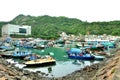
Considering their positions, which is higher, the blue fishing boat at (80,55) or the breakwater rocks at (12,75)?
the breakwater rocks at (12,75)

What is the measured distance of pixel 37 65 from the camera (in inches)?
1781

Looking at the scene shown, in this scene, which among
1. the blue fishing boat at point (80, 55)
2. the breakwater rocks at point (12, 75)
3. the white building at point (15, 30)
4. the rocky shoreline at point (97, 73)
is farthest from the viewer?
the white building at point (15, 30)

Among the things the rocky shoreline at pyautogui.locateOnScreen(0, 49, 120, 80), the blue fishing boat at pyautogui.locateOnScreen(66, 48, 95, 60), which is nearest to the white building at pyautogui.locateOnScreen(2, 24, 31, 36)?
the blue fishing boat at pyautogui.locateOnScreen(66, 48, 95, 60)

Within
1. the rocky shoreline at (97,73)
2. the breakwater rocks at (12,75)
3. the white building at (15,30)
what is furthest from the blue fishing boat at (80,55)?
the white building at (15,30)

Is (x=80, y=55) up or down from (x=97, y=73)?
down

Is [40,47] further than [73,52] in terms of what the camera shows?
Yes

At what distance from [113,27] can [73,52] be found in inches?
3751

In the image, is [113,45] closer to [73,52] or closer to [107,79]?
[73,52]

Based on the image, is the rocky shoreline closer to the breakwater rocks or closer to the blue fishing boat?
the breakwater rocks

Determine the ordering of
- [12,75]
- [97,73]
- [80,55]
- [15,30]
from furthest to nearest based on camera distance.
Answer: [15,30] → [80,55] → [12,75] → [97,73]

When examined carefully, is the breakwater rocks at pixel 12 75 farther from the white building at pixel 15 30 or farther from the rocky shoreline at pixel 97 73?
the white building at pixel 15 30

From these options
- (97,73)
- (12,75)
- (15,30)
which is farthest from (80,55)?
(15,30)

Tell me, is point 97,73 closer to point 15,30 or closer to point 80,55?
point 80,55

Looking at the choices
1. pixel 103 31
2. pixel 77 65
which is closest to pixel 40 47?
pixel 77 65
